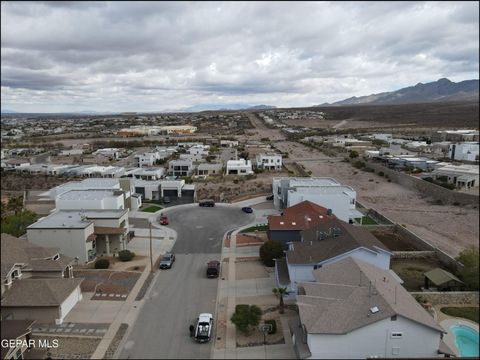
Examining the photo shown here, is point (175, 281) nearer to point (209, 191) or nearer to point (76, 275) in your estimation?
point (76, 275)

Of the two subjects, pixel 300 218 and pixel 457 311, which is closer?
pixel 457 311

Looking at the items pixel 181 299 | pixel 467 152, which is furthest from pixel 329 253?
pixel 467 152

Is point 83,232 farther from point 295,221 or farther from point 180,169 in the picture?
point 180,169

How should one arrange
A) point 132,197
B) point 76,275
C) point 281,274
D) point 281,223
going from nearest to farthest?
point 281,274, point 76,275, point 281,223, point 132,197

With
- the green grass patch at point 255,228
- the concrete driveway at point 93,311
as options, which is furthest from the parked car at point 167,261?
the green grass patch at point 255,228

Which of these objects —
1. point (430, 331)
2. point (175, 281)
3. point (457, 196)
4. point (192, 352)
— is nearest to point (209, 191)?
point (175, 281)

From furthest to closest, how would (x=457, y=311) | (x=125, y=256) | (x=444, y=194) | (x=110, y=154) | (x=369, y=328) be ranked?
(x=110, y=154) → (x=125, y=256) → (x=457, y=311) → (x=369, y=328) → (x=444, y=194)
